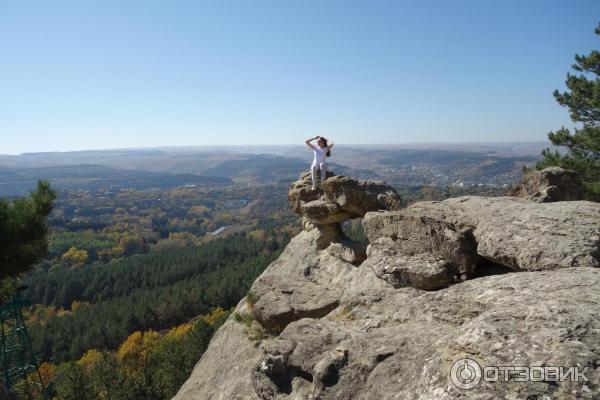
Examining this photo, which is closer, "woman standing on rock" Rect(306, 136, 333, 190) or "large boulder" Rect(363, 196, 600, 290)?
"large boulder" Rect(363, 196, 600, 290)

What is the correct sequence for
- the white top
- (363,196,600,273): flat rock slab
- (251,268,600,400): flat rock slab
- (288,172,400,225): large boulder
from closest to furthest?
(251,268,600,400): flat rock slab
(363,196,600,273): flat rock slab
(288,172,400,225): large boulder
the white top

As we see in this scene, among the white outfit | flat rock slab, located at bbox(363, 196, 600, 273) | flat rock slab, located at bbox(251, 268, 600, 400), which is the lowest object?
flat rock slab, located at bbox(251, 268, 600, 400)

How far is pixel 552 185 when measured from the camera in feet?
43.8

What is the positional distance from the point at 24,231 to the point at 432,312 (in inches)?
617

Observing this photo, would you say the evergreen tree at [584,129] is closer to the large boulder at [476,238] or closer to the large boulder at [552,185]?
the large boulder at [552,185]

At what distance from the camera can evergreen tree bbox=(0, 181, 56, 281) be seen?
14.5 m

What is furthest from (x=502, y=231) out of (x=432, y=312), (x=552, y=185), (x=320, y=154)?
(x=320, y=154)

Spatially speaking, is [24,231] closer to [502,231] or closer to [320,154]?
[320,154]

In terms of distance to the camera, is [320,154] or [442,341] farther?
[320,154]

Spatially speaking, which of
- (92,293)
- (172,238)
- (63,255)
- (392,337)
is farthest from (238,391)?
(172,238)

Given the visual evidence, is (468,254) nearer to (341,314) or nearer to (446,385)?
(341,314)

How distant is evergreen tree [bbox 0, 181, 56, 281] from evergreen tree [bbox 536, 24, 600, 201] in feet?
87.1

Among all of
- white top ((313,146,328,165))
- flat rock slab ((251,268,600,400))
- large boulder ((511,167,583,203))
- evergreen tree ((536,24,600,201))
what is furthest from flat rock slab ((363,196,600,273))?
evergreen tree ((536,24,600,201))

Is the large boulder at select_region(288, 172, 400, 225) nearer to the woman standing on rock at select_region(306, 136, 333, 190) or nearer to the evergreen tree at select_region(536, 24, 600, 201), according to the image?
the woman standing on rock at select_region(306, 136, 333, 190)
